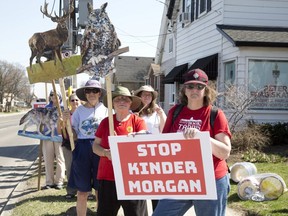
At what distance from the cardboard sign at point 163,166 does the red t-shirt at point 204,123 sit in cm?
10

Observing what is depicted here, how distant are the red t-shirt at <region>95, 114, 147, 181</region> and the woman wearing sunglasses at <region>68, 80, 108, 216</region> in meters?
0.96

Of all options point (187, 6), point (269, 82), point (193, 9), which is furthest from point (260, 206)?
point (187, 6)

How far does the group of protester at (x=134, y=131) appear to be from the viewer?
3246mm

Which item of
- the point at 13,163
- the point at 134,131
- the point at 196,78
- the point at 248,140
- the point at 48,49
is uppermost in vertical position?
the point at 48,49

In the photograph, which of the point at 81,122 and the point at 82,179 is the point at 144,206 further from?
the point at 81,122

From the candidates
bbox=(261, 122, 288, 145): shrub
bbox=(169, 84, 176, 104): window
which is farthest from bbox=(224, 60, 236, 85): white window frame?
bbox=(169, 84, 176, 104): window

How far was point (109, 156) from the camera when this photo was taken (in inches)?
146

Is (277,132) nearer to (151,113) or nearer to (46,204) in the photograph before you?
(151,113)

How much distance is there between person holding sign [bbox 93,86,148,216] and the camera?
12.6 ft

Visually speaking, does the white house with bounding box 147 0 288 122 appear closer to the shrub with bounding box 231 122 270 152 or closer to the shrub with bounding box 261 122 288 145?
the shrub with bounding box 261 122 288 145

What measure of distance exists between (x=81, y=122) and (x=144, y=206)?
158 centimetres

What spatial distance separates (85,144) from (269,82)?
8.90 m

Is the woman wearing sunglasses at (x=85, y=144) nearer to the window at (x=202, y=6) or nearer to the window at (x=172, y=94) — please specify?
the window at (x=202, y=6)

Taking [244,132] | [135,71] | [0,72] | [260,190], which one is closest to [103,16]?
[260,190]
